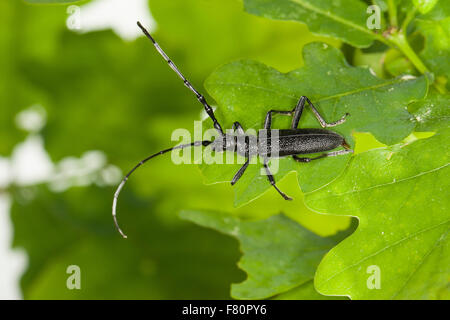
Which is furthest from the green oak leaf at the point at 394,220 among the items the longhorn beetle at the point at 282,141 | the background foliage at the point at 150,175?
the background foliage at the point at 150,175

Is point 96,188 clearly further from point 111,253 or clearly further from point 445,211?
point 445,211

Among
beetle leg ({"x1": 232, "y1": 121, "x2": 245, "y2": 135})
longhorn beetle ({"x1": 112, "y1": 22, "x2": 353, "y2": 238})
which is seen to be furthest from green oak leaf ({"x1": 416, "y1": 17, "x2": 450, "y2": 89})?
beetle leg ({"x1": 232, "y1": 121, "x2": 245, "y2": 135})

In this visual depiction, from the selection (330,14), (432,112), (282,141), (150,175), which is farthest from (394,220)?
A: (150,175)

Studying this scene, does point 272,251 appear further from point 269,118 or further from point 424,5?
point 424,5

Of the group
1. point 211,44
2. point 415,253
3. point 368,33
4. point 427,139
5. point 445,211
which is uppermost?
point 211,44

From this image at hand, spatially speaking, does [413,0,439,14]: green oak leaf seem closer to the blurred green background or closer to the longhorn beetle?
the longhorn beetle

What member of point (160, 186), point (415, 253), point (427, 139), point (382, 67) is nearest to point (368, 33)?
point (382, 67)

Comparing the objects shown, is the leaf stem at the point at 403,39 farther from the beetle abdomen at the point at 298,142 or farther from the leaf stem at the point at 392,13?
the beetle abdomen at the point at 298,142

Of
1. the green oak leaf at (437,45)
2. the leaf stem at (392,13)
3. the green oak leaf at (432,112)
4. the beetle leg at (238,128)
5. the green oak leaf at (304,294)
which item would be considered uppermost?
the leaf stem at (392,13)
